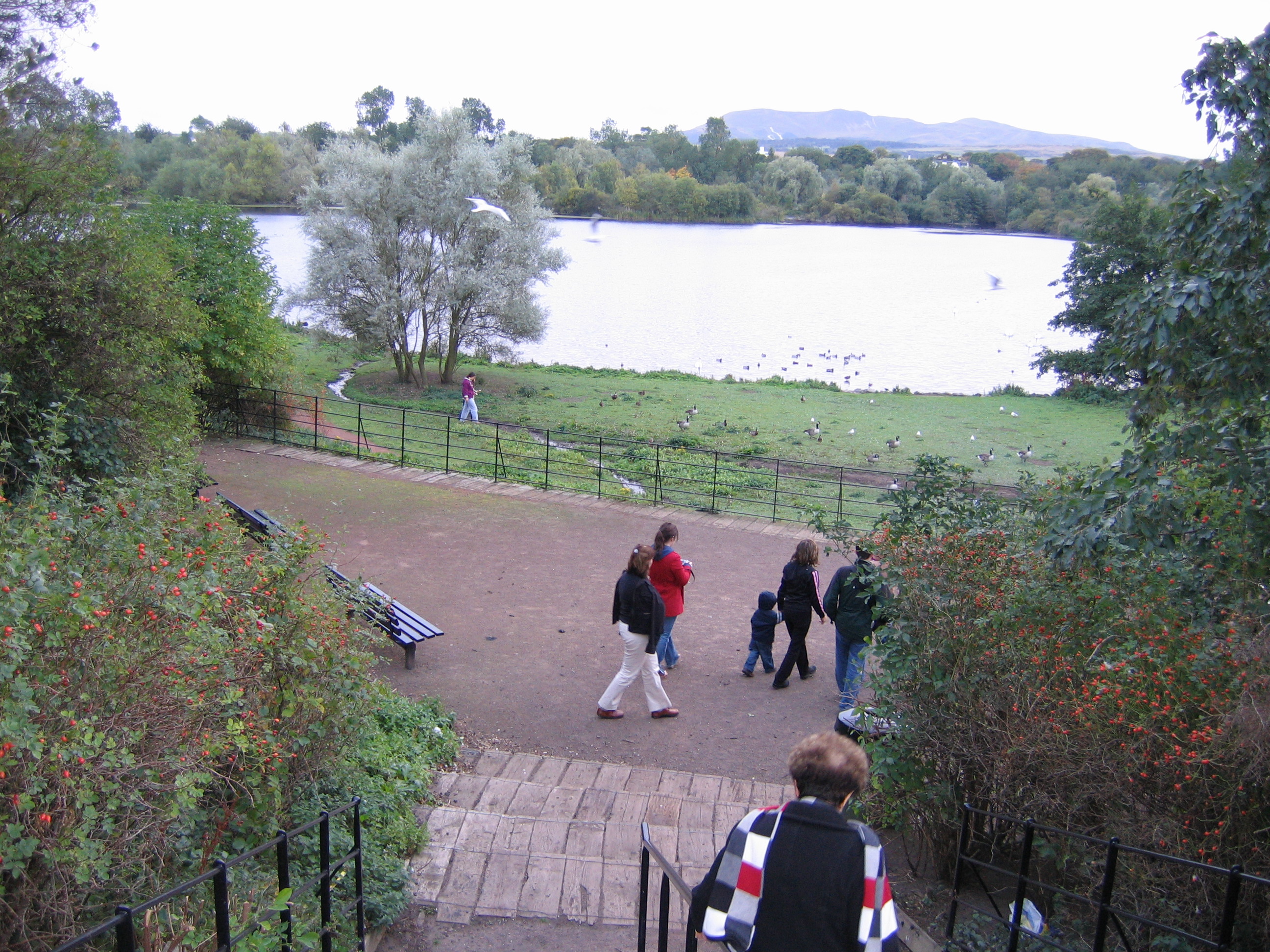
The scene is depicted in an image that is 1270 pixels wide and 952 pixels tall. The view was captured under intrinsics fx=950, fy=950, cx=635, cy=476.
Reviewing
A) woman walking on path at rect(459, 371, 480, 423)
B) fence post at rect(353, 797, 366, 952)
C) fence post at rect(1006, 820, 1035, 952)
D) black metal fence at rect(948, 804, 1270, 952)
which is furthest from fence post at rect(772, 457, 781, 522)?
fence post at rect(353, 797, 366, 952)

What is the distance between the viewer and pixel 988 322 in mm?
55188

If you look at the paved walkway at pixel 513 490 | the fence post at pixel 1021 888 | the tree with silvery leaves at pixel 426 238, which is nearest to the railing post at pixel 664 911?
the fence post at pixel 1021 888

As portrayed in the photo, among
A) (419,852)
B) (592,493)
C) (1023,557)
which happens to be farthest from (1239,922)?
(592,493)

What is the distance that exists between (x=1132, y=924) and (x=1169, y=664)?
3.54 ft

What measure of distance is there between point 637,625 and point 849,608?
162 cm

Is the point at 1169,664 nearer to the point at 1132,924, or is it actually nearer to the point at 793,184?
the point at 1132,924

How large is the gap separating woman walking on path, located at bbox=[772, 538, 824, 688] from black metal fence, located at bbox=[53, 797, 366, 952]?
175 inches

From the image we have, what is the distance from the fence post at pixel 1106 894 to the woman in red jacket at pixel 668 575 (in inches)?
185

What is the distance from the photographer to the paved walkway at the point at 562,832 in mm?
4691

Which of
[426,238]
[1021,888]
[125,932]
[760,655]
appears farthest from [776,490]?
[426,238]

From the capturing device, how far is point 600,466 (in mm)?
14750

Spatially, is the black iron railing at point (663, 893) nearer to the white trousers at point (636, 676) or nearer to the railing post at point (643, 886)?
the railing post at point (643, 886)

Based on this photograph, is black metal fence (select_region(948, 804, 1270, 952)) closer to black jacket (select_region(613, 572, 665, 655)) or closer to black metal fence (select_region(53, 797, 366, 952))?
black metal fence (select_region(53, 797, 366, 952))

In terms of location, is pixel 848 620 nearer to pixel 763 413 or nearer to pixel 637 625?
pixel 637 625
